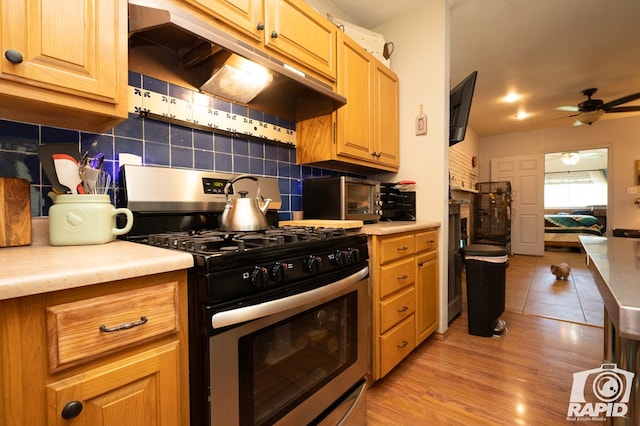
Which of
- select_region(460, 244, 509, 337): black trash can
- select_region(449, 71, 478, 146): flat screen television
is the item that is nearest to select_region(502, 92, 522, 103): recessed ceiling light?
select_region(449, 71, 478, 146): flat screen television

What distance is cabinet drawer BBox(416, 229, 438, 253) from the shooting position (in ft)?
6.66

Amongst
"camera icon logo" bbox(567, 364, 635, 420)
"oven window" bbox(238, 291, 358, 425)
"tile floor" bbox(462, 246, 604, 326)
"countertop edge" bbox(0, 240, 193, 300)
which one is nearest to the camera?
"countertop edge" bbox(0, 240, 193, 300)

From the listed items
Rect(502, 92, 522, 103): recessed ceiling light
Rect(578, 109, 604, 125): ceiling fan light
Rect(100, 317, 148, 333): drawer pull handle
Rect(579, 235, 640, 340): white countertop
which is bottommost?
Rect(100, 317, 148, 333): drawer pull handle

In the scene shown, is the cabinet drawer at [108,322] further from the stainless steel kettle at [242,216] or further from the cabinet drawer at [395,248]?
the cabinet drawer at [395,248]

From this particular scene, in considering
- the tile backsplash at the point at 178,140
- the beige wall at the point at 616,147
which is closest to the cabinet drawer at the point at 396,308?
the tile backsplash at the point at 178,140

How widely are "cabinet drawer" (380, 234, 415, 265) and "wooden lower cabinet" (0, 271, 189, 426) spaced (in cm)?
112

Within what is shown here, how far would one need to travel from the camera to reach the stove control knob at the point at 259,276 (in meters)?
0.90

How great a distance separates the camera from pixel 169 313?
79 centimetres

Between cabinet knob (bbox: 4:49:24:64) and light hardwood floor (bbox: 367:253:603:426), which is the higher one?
cabinet knob (bbox: 4:49:24:64)

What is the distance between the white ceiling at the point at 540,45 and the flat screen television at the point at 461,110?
642 millimetres

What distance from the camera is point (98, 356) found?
2.20 feet

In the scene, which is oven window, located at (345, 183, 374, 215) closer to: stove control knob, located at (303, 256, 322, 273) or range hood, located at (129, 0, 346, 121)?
range hood, located at (129, 0, 346, 121)

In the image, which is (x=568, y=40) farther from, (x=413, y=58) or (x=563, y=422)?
(x=563, y=422)

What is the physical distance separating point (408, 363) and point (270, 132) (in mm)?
1740
